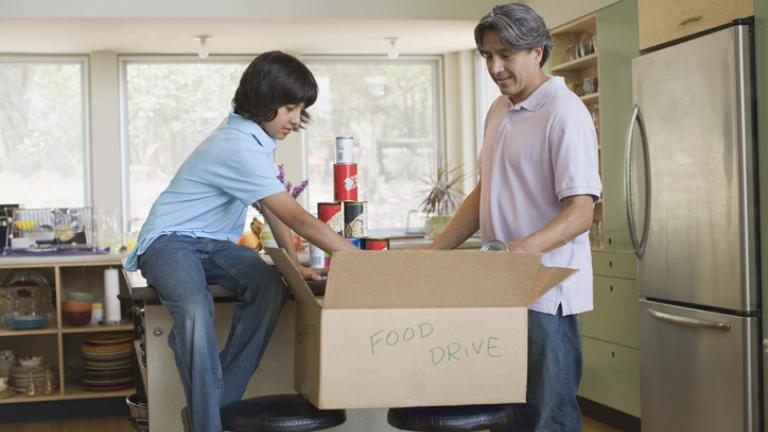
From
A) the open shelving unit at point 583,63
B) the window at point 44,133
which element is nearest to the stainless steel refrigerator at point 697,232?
the open shelving unit at point 583,63

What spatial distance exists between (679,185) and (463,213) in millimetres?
1585

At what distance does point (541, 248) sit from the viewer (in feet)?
6.69

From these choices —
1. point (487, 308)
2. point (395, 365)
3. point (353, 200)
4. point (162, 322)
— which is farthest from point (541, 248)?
point (162, 322)

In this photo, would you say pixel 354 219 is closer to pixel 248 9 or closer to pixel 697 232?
pixel 697 232

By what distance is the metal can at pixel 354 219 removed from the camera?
2450 millimetres

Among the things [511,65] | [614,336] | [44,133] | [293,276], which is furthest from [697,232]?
[44,133]

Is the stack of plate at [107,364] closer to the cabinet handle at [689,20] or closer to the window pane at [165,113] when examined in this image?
the window pane at [165,113]

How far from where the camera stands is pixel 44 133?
7305mm

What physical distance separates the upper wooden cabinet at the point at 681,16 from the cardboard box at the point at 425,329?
1931 mm

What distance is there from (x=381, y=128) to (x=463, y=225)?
5.33 meters

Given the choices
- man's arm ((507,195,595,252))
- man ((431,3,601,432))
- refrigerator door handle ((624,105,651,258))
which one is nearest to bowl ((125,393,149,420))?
man ((431,3,601,432))

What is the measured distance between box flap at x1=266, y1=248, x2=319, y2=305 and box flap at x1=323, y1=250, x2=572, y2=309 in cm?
12

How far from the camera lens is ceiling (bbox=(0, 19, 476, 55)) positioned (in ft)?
20.3

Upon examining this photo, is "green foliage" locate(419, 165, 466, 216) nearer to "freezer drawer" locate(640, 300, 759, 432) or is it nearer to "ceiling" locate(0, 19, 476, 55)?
"ceiling" locate(0, 19, 476, 55)
